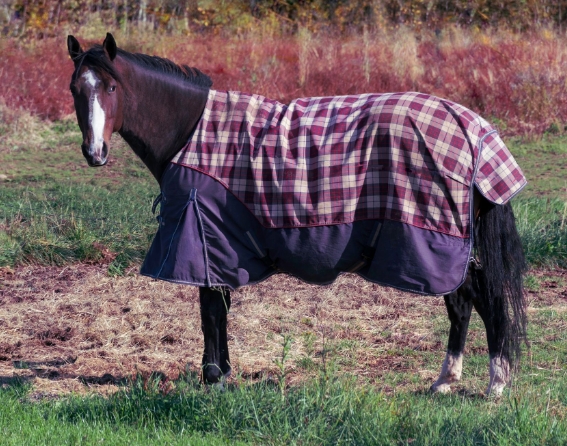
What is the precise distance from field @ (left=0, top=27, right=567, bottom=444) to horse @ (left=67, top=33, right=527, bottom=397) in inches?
19.2

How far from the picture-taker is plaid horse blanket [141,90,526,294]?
3889mm

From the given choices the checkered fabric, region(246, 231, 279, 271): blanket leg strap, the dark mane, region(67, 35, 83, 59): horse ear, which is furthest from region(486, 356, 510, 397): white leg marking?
region(67, 35, 83, 59): horse ear

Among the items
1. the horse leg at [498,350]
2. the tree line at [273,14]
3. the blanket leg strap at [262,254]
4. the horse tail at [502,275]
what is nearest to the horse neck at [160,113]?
the blanket leg strap at [262,254]

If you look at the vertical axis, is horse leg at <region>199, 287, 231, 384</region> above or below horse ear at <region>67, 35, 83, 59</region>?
below

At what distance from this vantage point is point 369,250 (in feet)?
13.1

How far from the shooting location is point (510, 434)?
3135 mm

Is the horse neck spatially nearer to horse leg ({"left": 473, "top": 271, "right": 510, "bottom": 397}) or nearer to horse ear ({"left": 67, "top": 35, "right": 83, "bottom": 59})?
horse ear ({"left": 67, "top": 35, "right": 83, "bottom": 59})

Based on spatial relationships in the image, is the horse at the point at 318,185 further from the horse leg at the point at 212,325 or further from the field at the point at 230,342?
the field at the point at 230,342

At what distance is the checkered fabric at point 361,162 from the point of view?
3.88 meters

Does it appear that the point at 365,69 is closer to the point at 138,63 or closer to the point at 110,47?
the point at 138,63

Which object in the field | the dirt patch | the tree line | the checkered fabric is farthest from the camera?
the tree line

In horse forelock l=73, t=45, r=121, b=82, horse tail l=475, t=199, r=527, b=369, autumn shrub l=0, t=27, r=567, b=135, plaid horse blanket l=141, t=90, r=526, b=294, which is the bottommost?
horse tail l=475, t=199, r=527, b=369

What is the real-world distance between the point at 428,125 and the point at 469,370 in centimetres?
152

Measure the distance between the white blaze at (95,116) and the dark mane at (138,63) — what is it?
7 centimetres
